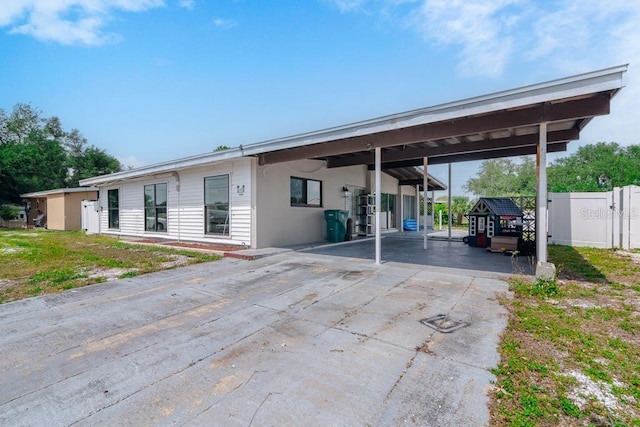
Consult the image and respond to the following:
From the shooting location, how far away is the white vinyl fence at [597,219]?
8852 mm

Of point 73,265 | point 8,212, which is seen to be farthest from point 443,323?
point 8,212

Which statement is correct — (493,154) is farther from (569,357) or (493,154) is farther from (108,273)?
(108,273)

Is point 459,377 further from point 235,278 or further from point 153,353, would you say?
point 235,278

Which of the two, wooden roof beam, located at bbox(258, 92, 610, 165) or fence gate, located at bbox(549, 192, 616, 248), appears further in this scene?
fence gate, located at bbox(549, 192, 616, 248)

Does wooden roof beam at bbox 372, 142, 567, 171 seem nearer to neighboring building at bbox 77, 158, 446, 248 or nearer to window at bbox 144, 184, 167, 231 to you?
neighboring building at bbox 77, 158, 446, 248

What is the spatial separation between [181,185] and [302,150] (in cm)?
559

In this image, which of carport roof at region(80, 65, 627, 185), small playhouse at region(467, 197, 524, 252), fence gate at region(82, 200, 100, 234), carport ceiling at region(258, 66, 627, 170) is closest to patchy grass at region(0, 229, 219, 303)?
carport roof at region(80, 65, 627, 185)

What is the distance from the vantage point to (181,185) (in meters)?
11.1

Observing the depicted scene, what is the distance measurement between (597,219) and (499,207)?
3220mm

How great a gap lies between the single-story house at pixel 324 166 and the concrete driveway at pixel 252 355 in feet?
9.25

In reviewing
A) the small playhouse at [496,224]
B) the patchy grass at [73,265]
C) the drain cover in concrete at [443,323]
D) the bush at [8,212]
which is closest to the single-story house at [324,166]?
the small playhouse at [496,224]

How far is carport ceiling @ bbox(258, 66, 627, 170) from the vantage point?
14.0ft

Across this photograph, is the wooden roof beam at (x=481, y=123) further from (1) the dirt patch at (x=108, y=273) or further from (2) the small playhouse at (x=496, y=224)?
(1) the dirt patch at (x=108, y=273)

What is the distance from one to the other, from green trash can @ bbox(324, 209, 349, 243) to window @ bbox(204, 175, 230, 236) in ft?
11.2
